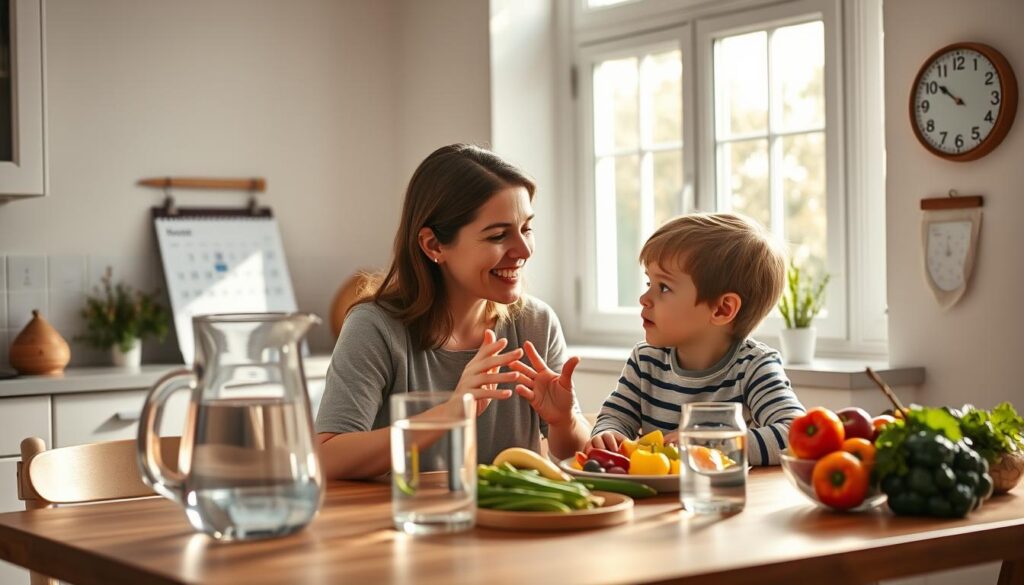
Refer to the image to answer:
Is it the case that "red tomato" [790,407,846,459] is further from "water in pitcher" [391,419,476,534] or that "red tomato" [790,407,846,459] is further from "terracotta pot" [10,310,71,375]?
"terracotta pot" [10,310,71,375]

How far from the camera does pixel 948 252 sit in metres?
2.83

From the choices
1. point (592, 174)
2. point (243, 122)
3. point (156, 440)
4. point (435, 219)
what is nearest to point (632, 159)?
point (592, 174)

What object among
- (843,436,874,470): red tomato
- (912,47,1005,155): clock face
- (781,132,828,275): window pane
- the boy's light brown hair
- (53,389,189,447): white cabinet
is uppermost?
(912,47,1005,155): clock face

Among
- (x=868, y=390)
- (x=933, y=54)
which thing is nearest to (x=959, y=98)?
(x=933, y=54)

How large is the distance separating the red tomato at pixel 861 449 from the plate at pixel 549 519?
289mm

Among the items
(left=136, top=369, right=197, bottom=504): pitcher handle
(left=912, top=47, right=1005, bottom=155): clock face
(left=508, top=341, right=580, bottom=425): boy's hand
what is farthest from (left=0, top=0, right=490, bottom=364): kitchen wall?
(left=136, top=369, right=197, bottom=504): pitcher handle

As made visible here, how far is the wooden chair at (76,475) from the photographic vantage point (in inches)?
71.4

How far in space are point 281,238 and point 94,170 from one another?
2.20 ft

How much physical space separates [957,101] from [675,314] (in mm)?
1127

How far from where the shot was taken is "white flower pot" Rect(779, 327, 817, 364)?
10.5 ft

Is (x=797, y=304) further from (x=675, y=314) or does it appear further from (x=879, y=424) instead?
(x=879, y=424)

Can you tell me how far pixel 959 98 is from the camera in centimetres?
280

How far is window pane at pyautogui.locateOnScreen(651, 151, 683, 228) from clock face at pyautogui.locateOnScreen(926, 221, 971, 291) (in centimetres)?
104

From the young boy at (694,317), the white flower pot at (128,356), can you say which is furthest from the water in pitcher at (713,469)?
the white flower pot at (128,356)
